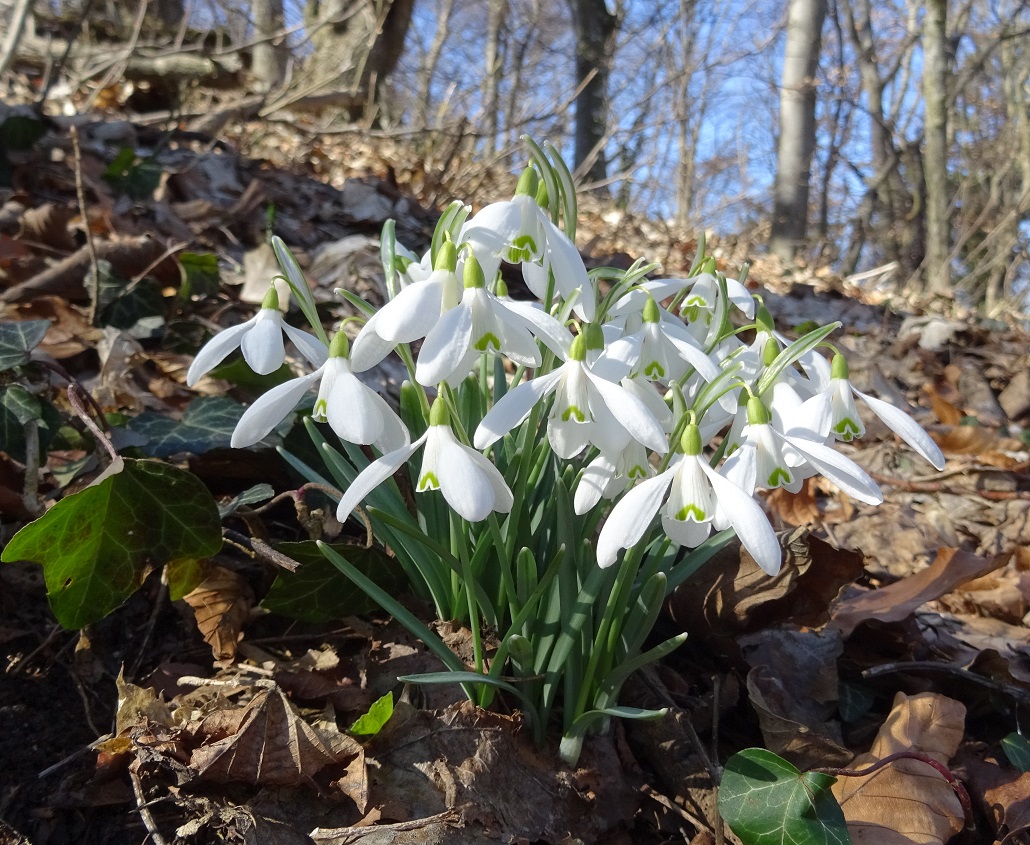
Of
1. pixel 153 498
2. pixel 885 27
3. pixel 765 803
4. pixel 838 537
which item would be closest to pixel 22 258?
pixel 153 498

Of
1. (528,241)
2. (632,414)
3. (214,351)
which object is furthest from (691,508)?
(214,351)

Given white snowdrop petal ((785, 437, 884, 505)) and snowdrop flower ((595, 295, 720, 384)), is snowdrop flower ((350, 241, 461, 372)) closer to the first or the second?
snowdrop flower ((595, 295, 720, 384))

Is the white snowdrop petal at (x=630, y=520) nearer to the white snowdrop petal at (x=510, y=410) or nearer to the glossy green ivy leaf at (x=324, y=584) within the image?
the white snowdrop petal at (x=510, y=410)

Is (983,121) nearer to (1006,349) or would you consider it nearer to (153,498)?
(1006,349)

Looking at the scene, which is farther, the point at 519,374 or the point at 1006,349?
the point at 1006,349

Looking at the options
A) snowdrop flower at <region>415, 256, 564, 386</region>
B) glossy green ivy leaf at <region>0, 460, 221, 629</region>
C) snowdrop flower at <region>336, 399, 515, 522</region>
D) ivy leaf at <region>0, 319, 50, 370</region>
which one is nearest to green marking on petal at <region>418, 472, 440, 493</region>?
snowdrop flower at <region>336, 399, 515, 522</region>

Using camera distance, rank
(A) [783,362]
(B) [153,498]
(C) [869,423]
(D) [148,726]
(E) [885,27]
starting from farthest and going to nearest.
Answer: (E) [885,27] → (C) [869,423] → (B) [153,498] → (D) [148,726] → (A) [783,362]

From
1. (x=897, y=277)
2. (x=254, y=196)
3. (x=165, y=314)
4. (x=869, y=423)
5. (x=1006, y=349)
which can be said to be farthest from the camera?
(x=897, y=277)
